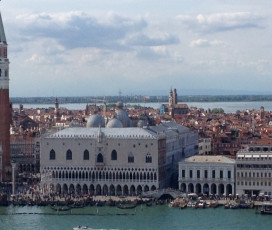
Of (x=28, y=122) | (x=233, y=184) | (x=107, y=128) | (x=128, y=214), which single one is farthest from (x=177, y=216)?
(x=28, y=122)

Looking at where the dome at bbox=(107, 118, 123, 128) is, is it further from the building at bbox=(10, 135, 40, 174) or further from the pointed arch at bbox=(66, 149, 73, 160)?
the building at bbox=(10, 135, 40, 174)

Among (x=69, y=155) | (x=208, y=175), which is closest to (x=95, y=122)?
(x=69, y=155)

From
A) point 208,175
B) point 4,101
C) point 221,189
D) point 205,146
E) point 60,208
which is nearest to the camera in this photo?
point 60,208

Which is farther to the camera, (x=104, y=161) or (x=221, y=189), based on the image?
(x=104, y=161)

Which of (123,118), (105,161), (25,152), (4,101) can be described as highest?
(4,101)

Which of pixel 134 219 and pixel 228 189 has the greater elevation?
pixel 228 189

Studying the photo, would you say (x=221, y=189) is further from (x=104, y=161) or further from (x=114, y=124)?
(x=114, y=124)

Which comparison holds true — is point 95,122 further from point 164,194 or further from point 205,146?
point 205,146

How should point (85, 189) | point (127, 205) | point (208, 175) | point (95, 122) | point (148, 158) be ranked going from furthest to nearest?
1. point (95, 122)
2. point (85, 189)
3. point (148, 158)
4. point (208, 175)
5. point (127, 205)
